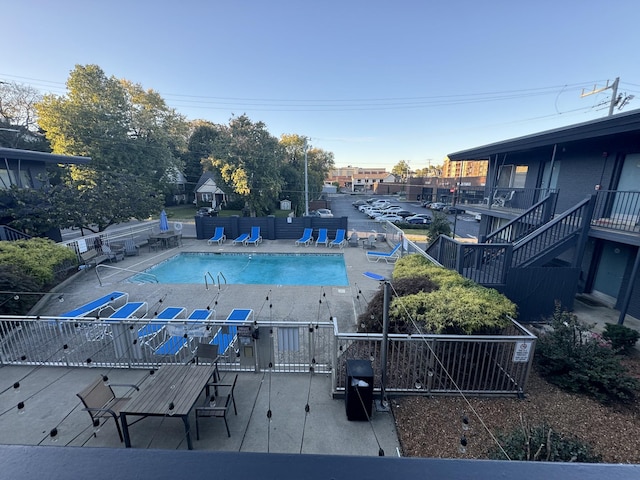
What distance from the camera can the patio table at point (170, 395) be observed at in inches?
150

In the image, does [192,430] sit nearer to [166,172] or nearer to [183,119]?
[166,172]

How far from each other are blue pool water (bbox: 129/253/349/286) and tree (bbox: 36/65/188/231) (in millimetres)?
5113

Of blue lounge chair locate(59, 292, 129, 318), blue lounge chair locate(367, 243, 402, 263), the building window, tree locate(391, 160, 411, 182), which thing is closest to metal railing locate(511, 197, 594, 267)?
the building window

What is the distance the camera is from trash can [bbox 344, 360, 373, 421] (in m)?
4.41

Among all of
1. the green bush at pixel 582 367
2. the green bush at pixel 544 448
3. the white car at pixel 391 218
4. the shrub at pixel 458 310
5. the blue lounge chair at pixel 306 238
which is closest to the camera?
the green bush at pixel 544 448

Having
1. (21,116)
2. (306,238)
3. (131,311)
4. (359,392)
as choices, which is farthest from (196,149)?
(359,392)

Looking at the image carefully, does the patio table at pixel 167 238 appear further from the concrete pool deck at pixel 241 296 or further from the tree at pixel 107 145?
the concrete pool deck at pixel 241 296

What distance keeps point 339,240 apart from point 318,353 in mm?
11899

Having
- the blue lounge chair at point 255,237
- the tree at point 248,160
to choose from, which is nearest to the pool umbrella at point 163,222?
the blue lounge chair at point 255,237

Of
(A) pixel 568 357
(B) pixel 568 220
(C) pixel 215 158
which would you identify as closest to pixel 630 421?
(A) pixel 568 357

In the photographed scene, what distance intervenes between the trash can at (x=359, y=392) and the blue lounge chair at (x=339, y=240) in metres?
13.2

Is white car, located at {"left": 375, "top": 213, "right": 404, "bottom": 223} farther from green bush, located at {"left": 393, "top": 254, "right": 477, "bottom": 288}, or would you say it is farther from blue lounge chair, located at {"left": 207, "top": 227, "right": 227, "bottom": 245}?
green bush, located at {"left": 393, "top": 254, "right": 477, "bottom": 288}

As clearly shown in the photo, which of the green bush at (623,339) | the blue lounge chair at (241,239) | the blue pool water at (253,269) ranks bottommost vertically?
the blue pool water at (253,269)

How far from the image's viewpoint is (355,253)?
16.1m
